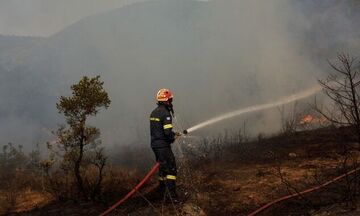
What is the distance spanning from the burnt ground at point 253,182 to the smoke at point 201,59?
19.4ft

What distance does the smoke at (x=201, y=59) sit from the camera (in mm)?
21547

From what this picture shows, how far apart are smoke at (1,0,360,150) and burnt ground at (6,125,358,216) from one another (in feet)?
19.4

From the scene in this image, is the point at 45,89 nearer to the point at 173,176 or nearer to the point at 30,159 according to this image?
the point at 30,159

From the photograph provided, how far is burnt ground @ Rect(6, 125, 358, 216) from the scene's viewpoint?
7441mm

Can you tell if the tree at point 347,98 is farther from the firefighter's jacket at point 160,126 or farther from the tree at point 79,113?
the tree at point 79,113

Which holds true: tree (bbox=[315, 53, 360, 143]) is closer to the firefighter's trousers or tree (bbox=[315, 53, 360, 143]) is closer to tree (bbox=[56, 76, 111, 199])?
the firefighter's trousers

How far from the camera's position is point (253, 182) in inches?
363

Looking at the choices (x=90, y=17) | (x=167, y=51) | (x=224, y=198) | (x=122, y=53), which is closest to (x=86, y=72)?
(x=122, y=53)

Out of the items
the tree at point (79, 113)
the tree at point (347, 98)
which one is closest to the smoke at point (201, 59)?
the tree at point (347, 98)

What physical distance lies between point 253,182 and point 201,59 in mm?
18317

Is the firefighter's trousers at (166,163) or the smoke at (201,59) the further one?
the smoke at (201,59)

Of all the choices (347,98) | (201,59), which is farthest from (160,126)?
(201,59)

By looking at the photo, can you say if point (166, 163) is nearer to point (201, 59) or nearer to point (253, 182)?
point (253, 182)

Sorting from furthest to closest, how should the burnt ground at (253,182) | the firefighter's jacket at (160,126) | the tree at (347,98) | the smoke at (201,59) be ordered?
the smoke at (201,59) < the firefighter's jacket at (160,126) < the burnt ground at (253,182) < the tree at (347,98)
